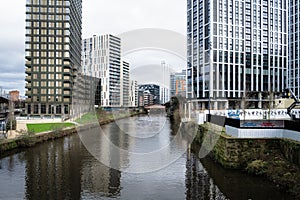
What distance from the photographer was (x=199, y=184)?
1365cm

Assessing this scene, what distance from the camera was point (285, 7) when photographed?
6122cm

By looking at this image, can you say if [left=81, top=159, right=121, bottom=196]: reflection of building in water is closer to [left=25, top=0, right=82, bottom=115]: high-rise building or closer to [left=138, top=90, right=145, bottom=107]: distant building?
[left=25, top=0, right=82, bottom=115]: high-rise building

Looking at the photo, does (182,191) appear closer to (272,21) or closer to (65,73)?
(65,73)

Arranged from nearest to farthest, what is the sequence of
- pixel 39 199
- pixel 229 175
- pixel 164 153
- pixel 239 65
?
pixel 39 199, pixel 229 175, pixel 164 153, pixel 239 65

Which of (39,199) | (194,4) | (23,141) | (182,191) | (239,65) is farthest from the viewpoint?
(194,4)

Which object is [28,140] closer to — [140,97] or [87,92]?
[87,92]

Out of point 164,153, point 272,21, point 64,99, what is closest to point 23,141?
point 164,153

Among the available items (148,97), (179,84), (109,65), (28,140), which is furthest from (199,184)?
(148,97)

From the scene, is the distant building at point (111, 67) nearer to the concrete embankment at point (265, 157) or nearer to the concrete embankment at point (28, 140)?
the concrete embankment at point (28, 140)

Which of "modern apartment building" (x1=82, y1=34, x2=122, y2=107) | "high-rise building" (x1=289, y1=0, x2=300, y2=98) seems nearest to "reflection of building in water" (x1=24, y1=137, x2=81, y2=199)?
"modern apartment building" (x1=82, y1=34, x2=122, y2=107)

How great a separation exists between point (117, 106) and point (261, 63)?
114 ft

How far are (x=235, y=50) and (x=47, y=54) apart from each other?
3963 cm

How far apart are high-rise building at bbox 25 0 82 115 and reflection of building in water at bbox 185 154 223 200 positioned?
45688 millimetres

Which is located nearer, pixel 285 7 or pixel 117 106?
pixel 285 7
